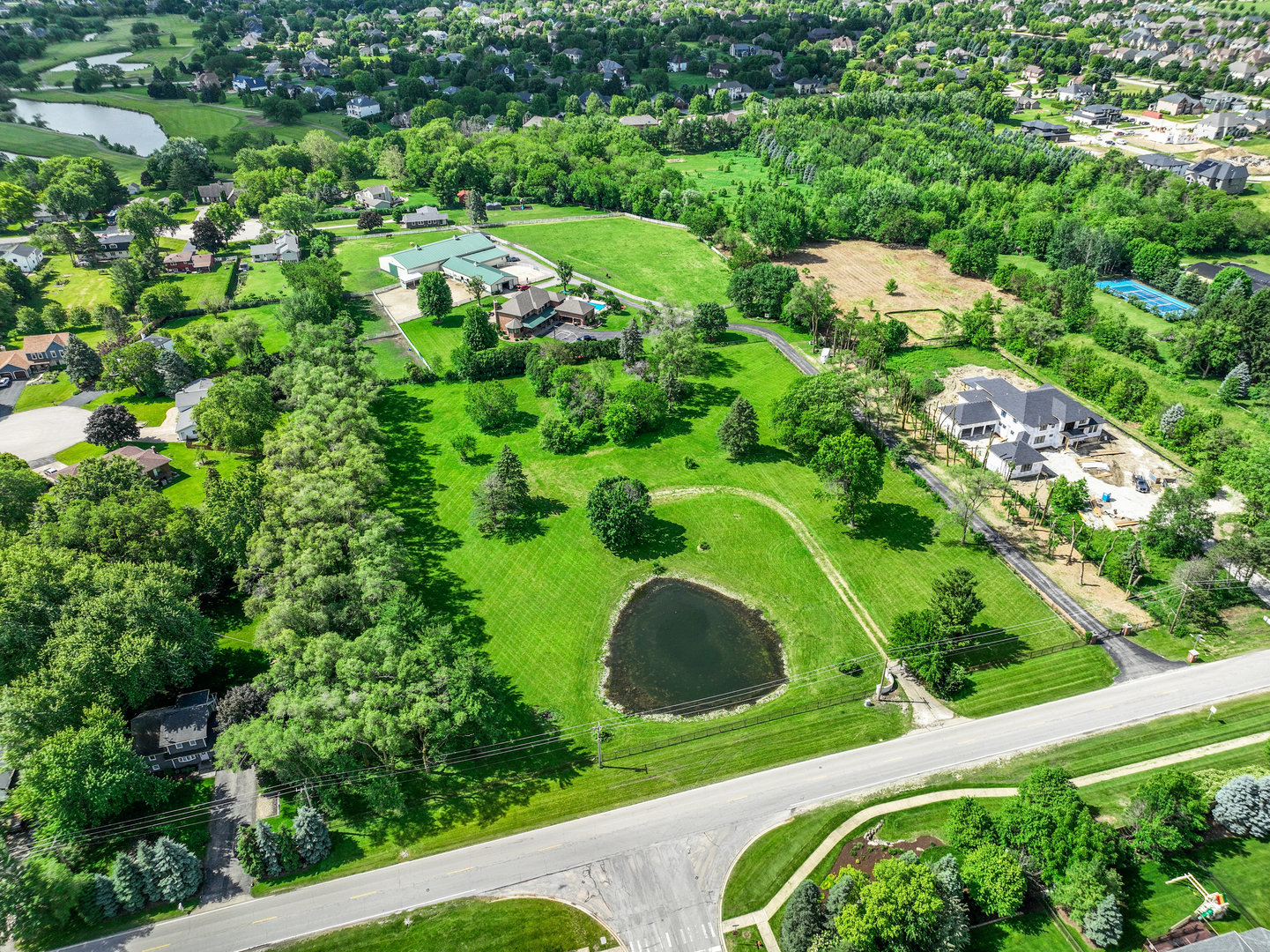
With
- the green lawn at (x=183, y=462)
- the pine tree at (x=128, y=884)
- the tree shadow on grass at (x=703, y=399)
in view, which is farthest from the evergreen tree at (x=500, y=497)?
the pine tree at (x=128, y=884)

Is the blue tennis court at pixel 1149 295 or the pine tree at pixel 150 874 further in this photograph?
the blue tennis court at pixel 1149 295

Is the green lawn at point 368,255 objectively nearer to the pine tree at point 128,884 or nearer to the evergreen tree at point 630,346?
the evergreen tree at point 630,346

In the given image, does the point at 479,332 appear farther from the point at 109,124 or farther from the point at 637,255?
the point at 109,124

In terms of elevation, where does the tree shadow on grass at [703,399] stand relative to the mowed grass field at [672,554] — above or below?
above

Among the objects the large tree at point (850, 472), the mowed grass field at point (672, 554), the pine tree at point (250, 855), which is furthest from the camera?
the large tree at point (850, 472)

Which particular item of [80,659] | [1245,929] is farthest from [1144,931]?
[80,659]

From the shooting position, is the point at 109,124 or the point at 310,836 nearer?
the point at 310,836

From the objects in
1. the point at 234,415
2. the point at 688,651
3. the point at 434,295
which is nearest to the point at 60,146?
the point at 434,295
